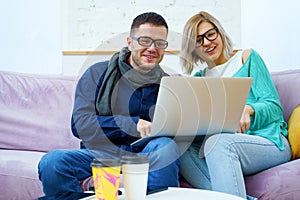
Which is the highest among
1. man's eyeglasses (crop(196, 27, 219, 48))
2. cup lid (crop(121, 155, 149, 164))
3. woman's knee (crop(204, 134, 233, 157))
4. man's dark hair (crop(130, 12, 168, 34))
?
man's dark hair (crop(130, 12, 168, 34))

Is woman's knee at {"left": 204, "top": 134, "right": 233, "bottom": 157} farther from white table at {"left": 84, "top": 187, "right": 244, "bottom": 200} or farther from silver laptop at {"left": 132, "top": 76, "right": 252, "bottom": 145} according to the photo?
white table at {"left": 84, "top": 187, "right": 244, "bottom": 200}

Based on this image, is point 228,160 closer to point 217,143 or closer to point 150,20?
point 217,143

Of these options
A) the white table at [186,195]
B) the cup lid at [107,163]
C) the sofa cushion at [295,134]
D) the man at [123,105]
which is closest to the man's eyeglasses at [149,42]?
the man at [123,105]

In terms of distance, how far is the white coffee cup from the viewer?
88 cm

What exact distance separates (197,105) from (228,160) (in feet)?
0.75

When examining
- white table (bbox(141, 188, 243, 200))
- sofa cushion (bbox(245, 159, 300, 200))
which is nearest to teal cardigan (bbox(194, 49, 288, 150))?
sofa cushion (bbox(245, 159, 300, 200))

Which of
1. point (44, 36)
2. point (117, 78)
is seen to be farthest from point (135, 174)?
point (44, 36)

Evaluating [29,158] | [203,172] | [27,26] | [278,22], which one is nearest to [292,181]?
[203,172]

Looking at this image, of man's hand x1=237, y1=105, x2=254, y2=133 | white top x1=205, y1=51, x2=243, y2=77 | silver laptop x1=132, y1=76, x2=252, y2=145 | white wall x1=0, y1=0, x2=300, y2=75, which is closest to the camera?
silver laptop x1=132, y1=76, x2=252, y2=145

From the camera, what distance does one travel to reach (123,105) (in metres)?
1.64

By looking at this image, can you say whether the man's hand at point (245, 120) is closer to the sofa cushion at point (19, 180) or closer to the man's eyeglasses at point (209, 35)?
the man's eyeglasses at point (209, 35)

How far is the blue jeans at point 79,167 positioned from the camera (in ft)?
4.17

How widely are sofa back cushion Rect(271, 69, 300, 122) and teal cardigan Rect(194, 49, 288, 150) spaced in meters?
0.17

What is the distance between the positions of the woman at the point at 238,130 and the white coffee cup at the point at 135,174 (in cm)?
47
